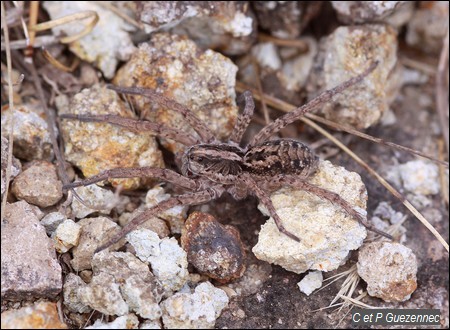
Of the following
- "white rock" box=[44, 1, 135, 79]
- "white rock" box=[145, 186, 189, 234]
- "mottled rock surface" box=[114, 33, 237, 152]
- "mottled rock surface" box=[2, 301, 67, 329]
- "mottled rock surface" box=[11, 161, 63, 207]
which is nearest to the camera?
"mottled rock surface" box=[2, 301, 67, 329]

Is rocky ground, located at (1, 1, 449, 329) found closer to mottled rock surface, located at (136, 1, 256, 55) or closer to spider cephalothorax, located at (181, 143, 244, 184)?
mottled rock surface, located at (136, 1, 256, 55)

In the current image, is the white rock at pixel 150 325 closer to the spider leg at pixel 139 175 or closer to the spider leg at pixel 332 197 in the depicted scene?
the spider leg at pixel 139 175

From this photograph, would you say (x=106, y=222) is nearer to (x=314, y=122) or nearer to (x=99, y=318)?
(x=99, y=318)

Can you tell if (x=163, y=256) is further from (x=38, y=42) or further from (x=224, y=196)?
(x=38, y=42)

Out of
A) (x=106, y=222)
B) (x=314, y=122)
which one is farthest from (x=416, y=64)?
(x=106, y=222)

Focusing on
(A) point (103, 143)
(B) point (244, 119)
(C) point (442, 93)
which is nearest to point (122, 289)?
(A) point (103, 143)

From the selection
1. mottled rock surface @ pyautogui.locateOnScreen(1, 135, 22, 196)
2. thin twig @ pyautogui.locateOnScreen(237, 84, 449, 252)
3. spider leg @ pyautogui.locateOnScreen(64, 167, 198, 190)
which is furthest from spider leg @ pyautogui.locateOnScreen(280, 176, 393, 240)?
mottled rock surface @ pyautogui.locateOnScreen(1, 135, 22, 196)
